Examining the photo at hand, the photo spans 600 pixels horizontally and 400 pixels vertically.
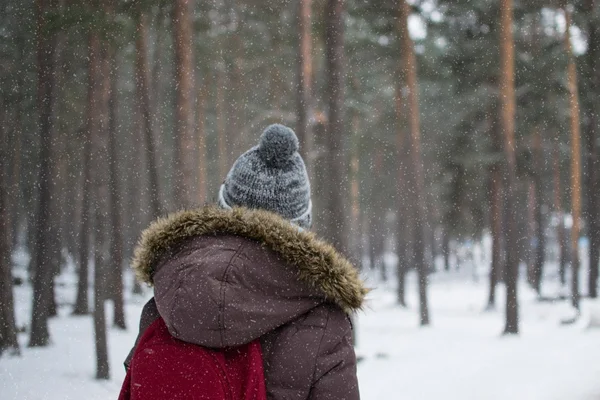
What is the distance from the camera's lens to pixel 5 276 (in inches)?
496

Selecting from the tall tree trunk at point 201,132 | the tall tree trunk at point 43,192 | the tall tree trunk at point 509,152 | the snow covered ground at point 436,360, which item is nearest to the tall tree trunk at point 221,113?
the tall tree trunk at point 201,132

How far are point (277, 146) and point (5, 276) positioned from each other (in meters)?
12.2

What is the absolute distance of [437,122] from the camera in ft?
101

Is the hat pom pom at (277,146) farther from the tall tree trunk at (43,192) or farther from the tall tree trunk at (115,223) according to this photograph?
the tall tree trunk at (115,223)

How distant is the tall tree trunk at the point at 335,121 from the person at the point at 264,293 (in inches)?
440

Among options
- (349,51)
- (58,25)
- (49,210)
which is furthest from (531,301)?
(58,25)

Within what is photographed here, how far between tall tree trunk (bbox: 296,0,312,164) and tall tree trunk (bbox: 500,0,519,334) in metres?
5.30

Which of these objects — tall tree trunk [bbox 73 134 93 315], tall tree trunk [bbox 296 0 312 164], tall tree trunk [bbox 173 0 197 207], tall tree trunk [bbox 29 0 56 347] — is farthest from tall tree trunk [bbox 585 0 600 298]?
tall tree trunk [bbox 29 0 56 347]

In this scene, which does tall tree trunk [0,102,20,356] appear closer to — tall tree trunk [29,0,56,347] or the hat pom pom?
tall tree trunk [29,0,56,347]

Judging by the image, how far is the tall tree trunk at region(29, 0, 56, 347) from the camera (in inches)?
559

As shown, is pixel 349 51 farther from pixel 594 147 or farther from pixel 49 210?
pixel 49 210

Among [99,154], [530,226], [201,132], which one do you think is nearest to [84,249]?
[99,154]

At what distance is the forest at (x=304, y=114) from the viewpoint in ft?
44.1

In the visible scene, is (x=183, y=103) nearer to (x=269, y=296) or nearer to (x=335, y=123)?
(x=335, y=123)
